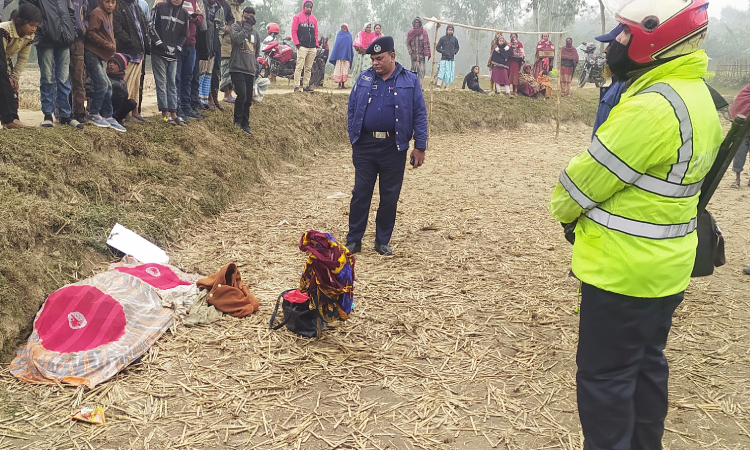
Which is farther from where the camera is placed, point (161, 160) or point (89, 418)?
point (161, 160)

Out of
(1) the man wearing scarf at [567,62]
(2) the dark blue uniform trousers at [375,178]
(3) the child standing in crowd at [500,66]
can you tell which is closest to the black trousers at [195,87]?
(2) the dark blue uniform trousers at [375,178]

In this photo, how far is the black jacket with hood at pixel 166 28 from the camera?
24.5 ft

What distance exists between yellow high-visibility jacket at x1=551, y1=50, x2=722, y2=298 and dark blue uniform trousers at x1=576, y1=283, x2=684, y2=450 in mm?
89

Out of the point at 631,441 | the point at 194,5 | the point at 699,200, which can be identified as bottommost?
the point at 631,441

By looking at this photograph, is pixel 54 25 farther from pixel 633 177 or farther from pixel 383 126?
pixel 633 177

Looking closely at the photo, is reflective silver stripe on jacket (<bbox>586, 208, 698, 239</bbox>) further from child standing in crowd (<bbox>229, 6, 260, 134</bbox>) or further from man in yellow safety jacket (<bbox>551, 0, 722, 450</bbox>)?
child standing in crowd (<bbox>229, 6, 260, 134</bbox>)

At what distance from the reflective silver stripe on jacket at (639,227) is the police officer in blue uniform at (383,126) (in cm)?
353

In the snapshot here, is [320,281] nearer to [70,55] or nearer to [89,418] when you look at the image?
[89,418]

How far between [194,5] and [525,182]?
6023 millimetres

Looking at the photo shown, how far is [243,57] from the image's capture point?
859cm

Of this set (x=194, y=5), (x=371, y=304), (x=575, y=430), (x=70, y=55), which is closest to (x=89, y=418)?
(x=371, y=304)

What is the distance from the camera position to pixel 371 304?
473cm

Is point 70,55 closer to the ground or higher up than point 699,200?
higher up

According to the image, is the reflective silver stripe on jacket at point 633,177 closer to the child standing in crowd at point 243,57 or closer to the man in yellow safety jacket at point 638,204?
the man in yellow safety jacket at point 638,204
